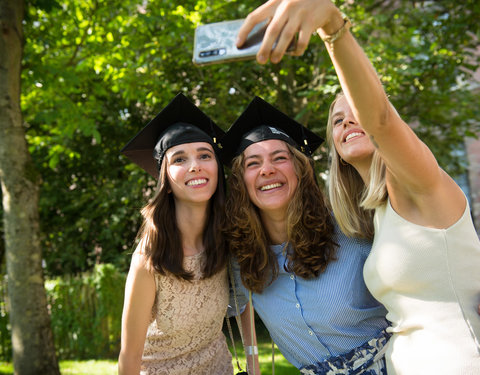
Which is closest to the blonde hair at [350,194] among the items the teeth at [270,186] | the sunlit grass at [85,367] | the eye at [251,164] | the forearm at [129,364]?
the teeth at [270,186]

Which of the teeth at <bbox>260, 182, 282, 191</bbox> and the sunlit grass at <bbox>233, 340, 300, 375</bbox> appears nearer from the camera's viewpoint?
the teeth at <bbox>260, 182, 282, 191</bbox>

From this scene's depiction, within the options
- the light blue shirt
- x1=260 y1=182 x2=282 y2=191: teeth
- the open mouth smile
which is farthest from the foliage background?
the open mouth smile

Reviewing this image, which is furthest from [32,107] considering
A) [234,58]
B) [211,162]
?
[234,58]

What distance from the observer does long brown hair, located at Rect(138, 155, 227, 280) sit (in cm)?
250

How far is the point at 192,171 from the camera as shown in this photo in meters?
2.62

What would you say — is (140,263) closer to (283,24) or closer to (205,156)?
(205,156)

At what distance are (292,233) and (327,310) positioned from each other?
0.50 metres

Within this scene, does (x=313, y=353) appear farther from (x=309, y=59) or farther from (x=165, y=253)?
(x=309, y=59)

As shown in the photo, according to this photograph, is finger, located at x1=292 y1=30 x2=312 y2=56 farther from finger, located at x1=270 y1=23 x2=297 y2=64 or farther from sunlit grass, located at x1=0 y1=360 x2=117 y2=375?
sunlit grass, located at x1=0 y1=360 x2=117 y2=375

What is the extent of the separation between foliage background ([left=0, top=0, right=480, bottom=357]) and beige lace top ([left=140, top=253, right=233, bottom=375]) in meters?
2.74

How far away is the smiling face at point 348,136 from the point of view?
7.27 feet

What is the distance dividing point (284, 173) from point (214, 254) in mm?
659

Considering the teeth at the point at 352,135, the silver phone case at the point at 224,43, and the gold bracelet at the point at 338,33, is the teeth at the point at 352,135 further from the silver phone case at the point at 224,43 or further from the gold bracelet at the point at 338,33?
the silver phone case at the point at 224,43

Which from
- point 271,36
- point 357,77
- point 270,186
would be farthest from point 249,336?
point 271,36
